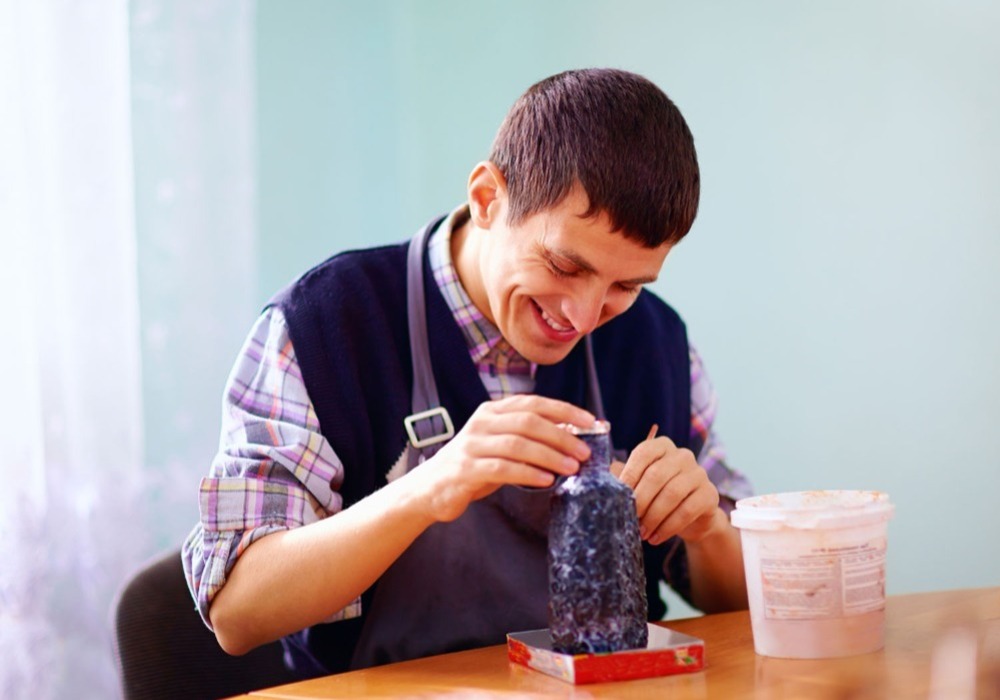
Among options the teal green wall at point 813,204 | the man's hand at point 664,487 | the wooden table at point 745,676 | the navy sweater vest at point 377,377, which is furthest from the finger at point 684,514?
the teal green wall at point 813,204

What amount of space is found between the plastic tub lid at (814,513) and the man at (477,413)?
13cm

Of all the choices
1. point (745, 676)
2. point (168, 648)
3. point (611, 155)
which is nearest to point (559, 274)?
point (611, 155)

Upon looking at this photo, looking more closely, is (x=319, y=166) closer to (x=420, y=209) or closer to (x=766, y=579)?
(x=420, y=209)

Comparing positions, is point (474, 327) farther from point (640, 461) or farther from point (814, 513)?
point (814, 513)

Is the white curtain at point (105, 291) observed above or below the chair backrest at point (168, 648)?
above

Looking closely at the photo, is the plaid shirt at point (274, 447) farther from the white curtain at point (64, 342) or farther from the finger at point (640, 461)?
the white curtain at point (64, 342)

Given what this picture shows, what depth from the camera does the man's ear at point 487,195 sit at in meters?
1.31

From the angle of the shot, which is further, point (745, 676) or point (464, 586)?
point (464, 586)

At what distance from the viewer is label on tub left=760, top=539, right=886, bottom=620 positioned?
1.01 meters

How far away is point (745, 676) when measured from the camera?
3.22 feet

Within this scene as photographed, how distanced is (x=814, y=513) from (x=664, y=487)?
7.7 inches

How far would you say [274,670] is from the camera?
145 cm

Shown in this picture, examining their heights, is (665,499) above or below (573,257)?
below

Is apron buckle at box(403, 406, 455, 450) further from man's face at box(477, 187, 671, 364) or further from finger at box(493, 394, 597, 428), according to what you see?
finger at box(493, 394, 597, 428)
